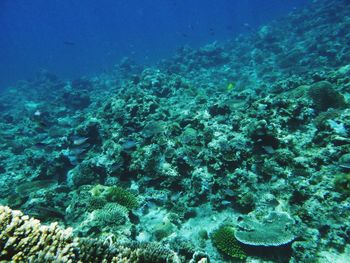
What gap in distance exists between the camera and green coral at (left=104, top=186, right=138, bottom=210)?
7.00 m

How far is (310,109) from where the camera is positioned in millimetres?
8266

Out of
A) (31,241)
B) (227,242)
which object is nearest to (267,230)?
(227,242)

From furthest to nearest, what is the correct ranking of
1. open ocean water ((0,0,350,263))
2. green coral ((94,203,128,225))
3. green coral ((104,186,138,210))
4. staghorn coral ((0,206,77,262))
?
green coral ((104,186,138,210)), green coral ((94,203,128,225)), open ocean water ((0,0,350,263)), staghorn coral ((0,206,77,262))

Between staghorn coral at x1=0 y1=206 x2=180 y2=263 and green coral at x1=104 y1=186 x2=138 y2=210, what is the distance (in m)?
2.83

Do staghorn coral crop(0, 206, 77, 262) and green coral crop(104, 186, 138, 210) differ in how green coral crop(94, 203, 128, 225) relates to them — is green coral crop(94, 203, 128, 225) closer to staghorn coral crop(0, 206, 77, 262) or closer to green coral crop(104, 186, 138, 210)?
green coral crop(104, 186, 138, 210)

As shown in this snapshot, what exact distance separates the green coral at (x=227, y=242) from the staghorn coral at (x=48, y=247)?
1814 mm

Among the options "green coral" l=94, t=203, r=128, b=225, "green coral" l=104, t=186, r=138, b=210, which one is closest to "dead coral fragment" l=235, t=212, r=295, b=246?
"green coral" l=94, t=203, r=128, b=225

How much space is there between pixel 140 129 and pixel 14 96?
31.2m

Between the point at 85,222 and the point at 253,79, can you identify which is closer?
the point at 85,222

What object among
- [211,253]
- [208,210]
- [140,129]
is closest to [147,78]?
[140,129]

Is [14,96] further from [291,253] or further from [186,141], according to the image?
[291,253]

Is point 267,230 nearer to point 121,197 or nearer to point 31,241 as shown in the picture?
point 121,197

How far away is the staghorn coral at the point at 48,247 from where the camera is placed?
11.1ft

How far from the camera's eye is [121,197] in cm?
708
